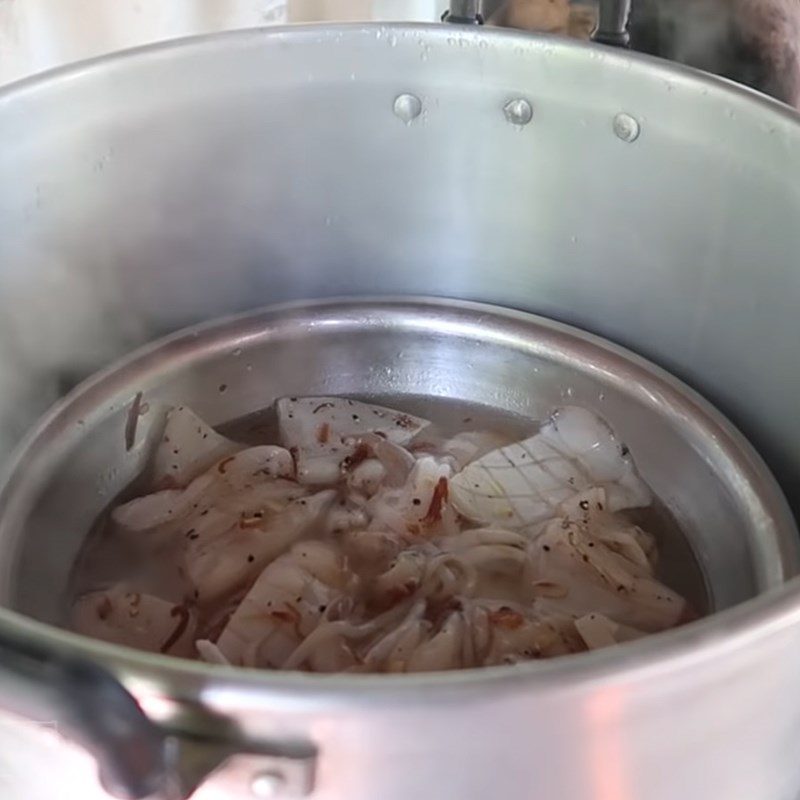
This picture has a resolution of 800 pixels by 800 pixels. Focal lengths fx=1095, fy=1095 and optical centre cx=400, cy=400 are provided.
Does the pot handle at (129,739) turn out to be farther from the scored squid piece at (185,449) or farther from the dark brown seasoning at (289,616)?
the scored squid piece at (185,449)

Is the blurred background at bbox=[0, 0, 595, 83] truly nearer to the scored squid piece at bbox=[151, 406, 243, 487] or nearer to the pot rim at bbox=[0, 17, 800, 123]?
the pot rim at bbox=[0, 17, 800, 123]

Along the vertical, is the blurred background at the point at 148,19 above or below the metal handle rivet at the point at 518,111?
above

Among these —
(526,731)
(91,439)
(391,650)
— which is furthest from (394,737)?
(91,439)

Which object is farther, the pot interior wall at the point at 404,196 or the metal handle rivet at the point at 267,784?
the pot interior wall at the point at 404,196

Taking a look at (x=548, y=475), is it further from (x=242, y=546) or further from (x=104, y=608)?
(x=104, y=608)

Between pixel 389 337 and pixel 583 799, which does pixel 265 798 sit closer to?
pixel 583 799

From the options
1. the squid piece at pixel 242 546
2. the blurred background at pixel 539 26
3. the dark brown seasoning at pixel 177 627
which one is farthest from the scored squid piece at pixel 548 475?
the blurred background at pixel 539 26
